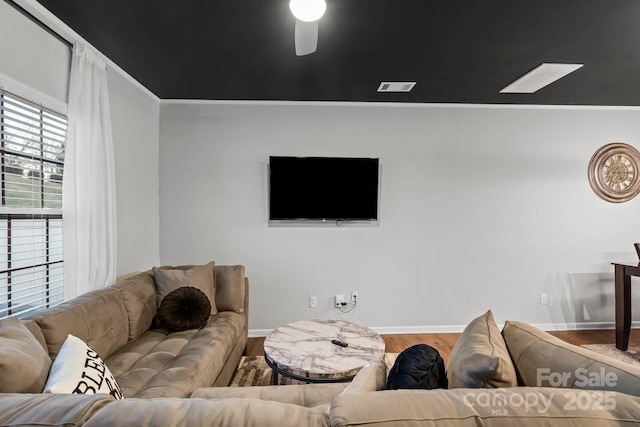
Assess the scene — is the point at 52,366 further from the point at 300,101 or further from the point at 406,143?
the point at 406,143

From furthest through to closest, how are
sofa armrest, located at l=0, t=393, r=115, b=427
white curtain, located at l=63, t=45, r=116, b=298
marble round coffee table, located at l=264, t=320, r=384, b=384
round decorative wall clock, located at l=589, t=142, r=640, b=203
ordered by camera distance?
1. round decorative wall clock, located at l=589, t=142, r=640, b=203
2. white curtain, located at l=63, t=45, r=116, b=298
3. marble round coffee table, located at l=264, t=320, r=384, b=384
4. sofa armrest, located at l=0, t=393, r=115, b=427

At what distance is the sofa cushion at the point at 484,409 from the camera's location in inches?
31.7

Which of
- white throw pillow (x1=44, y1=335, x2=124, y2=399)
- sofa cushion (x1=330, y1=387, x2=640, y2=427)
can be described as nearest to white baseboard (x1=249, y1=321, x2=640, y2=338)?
white throw pillow (x1=44, y1=335, x2=124, y2=399)

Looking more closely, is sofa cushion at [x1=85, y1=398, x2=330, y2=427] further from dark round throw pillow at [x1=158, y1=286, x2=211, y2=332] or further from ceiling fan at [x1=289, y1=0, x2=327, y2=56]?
dark round throw pillow at [x1=158, y1=286, x2=211, y2=332]

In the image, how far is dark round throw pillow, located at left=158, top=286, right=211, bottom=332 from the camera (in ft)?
8.43

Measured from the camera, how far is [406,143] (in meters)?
3.91

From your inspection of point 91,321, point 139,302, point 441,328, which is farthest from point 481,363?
point 441,328

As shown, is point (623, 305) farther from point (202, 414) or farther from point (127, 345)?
point (127, 345)

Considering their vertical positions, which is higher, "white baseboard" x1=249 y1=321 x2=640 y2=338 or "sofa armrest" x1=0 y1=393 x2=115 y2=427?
"sofa armrest" x1=0 y1=393 x2=115 y2=427

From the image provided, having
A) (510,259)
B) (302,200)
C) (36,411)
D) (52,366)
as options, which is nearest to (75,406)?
Result: (36,411)

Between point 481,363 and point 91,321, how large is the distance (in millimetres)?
2068

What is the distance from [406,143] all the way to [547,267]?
220cm

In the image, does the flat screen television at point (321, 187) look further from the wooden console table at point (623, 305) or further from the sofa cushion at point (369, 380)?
the wooden console table at point (623, 305)

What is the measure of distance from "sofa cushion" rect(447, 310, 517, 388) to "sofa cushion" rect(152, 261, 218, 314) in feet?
7.35
